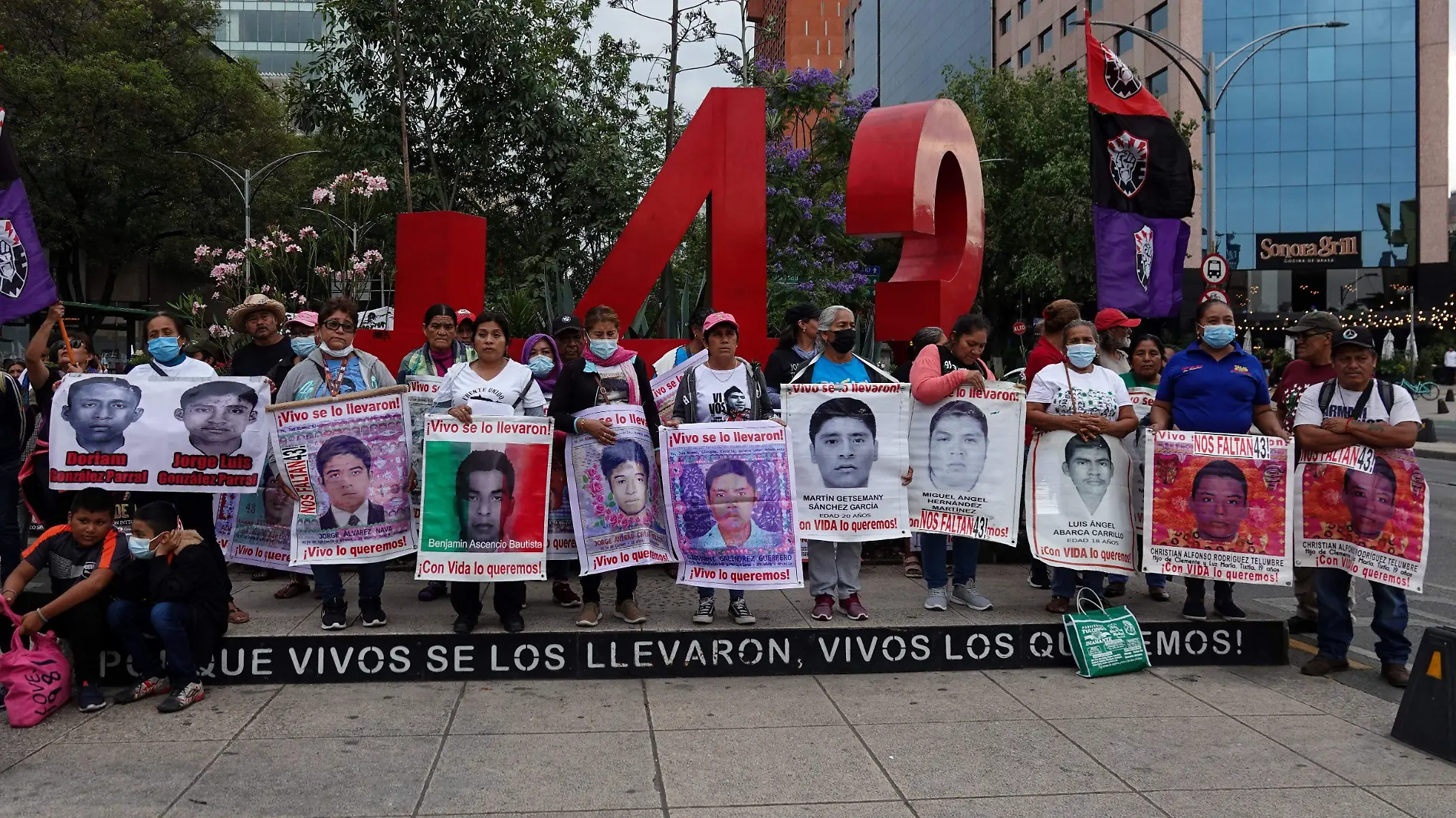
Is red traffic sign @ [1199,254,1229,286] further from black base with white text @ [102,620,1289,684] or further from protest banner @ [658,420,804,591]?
protest banner @ [658,420,804,591]

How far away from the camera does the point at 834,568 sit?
21.0ft

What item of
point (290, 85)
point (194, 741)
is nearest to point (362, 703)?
point (194, 741)

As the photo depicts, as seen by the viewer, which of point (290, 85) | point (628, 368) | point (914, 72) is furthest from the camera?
point (914, 72)

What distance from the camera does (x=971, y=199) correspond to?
1012cm

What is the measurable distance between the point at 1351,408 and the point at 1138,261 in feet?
11.0

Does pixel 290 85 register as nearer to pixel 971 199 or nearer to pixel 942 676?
pixel 971 199

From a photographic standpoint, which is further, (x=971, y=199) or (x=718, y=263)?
(x=971, y=199)

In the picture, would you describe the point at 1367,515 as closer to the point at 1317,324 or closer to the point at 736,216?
the point at 1317,324

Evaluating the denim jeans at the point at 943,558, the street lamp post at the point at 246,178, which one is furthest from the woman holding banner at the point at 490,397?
the street lamp post at the point at 246,178

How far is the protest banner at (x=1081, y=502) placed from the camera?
20.5 ft

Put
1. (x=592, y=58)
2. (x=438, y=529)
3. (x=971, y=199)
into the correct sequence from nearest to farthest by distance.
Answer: (x=438, y=529), (x=971, y=199), (x=592, y=58)

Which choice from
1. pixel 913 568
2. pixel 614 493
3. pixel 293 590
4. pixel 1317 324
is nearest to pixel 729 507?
pixel 614 493

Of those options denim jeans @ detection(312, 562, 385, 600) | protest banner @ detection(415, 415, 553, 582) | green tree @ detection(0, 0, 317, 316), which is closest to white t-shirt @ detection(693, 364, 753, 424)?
protest banner @ detection(415, 415, 553, 582)

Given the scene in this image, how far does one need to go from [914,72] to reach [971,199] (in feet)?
205
